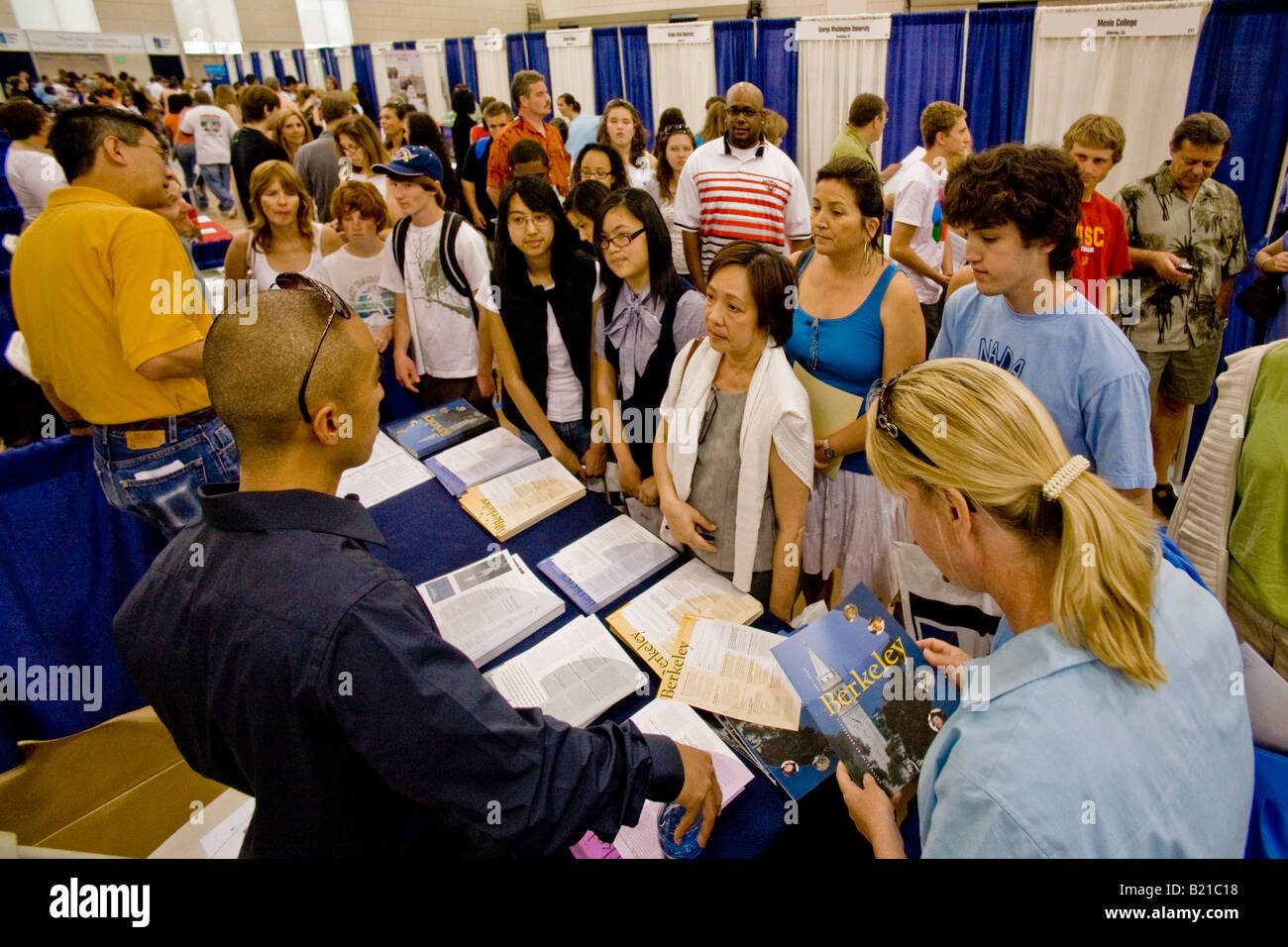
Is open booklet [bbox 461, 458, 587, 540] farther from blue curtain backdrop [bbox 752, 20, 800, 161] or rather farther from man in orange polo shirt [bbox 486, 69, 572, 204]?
blue curtain backdrop [bbox 752, 20, 800, 161]

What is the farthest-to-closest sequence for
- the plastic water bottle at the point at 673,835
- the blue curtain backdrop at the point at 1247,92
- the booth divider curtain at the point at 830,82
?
the booth divider curtain at the point at 830,82 → the blue curtain backdrop at the point at 1247,92 → the plastic water bottle at the point at 673,835

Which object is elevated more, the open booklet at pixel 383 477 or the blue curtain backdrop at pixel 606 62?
the blue curtain backdrop at pixel 606 62

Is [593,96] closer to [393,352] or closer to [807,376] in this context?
[393,352]

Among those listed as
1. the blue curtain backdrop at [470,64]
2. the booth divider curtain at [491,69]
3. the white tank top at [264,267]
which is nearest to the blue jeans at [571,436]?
the white tank top at [264,267]

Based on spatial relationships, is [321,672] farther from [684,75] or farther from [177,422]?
[684,75]

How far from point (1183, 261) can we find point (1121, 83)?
282 centimetres

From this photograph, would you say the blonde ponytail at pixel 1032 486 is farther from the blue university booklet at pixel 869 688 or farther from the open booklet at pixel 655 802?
the open booklet at pixel 655 802

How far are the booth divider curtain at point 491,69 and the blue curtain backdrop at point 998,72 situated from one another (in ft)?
27.2

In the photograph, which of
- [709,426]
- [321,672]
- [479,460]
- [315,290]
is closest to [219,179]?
[479,460]

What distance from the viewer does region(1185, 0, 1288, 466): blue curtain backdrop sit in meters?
4.17

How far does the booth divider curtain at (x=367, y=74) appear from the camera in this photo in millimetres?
14805

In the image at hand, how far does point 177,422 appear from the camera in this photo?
2.26m

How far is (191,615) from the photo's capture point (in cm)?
97
